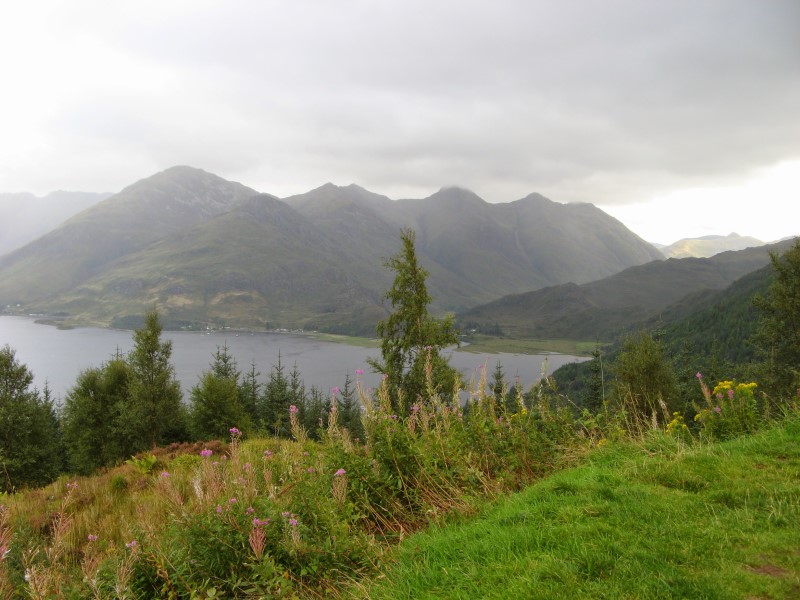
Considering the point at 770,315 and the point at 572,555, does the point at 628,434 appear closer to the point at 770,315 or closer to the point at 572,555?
the point at 572,555

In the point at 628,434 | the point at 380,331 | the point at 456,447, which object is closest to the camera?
the point at 456,447

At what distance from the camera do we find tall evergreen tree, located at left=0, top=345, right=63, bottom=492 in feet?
99.4

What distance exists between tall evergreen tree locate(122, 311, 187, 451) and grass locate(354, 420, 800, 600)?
3034cm

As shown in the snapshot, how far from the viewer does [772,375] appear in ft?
99.5

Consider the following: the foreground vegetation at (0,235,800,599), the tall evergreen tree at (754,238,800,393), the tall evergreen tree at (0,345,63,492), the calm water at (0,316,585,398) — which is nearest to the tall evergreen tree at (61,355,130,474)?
the tall evergreen tree at (0,345,63,492)

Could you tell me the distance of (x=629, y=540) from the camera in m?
3.64

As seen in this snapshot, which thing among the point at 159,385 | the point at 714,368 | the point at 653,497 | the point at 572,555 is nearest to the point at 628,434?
the point at 653,497

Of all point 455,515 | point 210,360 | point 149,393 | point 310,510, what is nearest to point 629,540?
point 455,515

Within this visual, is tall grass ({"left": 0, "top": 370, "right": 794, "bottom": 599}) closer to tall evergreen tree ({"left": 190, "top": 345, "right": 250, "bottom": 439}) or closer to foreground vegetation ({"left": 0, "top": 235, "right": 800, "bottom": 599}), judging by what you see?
foreground vegetation ({"left": 0, "top": 235, "right": 800, "bottom": 599})

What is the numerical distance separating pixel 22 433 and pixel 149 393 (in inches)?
422

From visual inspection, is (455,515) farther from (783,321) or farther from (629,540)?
(783,321)

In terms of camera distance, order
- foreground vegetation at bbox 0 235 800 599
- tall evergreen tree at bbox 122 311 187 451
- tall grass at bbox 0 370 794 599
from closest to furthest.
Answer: foreground vegetation at bbox 0 235 800 599 → tall grass at bbox 0 370 794 599 → tall evergreen tree at bbox 122 311 187 451

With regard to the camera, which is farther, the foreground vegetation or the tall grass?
the tall grass

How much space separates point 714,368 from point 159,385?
5289 cm
